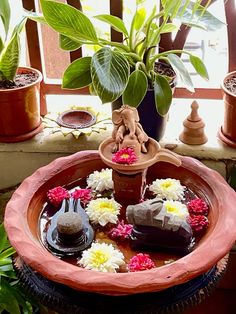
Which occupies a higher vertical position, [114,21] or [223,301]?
[114,21]

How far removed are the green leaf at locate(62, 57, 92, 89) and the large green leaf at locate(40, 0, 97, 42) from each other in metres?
0.09

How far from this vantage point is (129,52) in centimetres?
155

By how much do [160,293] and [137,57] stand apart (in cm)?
70

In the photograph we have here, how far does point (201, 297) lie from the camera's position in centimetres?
116

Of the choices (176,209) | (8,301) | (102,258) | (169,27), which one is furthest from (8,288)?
(169,27)

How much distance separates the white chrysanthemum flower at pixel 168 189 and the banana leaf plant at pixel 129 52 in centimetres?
21

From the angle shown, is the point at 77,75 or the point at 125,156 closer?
the point at 125,156

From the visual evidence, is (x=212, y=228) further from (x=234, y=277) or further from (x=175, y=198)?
(x=234, y=277)

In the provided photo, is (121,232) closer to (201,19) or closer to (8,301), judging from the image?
(8,301)

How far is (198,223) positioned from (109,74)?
1.46ft

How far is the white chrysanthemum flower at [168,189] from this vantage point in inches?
53.6

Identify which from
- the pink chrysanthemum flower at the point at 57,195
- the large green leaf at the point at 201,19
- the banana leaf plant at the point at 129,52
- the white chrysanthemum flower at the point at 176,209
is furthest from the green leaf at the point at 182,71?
the pink chrysanthemum flower at the point at 57,195

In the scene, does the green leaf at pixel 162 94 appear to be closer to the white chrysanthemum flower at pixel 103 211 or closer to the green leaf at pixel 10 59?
the white chrysanthemum flower at pixel 103 211

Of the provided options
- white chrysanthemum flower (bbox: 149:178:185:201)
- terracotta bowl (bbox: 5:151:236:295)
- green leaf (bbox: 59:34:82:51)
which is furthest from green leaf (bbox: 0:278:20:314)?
green leaf (bbox: 59:34:82:51)
